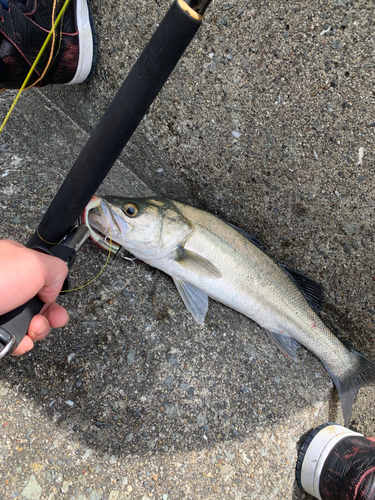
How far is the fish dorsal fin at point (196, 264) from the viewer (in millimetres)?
2312

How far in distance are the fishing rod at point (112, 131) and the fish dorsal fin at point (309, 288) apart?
4.94 ft

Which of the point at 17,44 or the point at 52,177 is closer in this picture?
the point at 17,44

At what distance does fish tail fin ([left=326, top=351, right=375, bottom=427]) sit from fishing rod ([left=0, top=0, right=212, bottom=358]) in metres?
1.98

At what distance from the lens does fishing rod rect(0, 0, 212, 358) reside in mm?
1219

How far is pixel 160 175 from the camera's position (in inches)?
107

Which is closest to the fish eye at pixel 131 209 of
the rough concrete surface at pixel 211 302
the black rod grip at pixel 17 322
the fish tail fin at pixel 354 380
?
the rough concrete surface at pixel 211 302

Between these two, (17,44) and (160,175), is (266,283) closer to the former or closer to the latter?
(160,175)

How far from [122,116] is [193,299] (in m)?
1.34

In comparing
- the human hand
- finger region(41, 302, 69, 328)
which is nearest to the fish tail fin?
finger region(41, 302, 69, 328)

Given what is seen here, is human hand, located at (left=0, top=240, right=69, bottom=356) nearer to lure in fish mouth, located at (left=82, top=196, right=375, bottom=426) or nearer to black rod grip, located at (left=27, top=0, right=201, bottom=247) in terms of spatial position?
black rod grip, located at (left=27, top=0, right=201, bottom=247)

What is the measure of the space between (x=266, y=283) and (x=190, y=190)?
2.97 ft

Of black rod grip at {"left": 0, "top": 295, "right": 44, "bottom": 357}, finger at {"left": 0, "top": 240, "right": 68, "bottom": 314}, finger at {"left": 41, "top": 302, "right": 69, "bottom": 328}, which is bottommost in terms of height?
finger at {"left": 41, "top": 302, "right": 69, "bottom": 328}

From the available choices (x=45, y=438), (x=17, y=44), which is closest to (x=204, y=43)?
(x=17, y=44)

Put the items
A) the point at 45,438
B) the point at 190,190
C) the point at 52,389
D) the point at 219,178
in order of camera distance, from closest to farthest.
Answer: the point at 45,438
the point at 52,389
the point at 219,178
the point at 190,190
